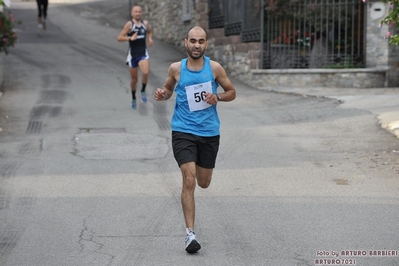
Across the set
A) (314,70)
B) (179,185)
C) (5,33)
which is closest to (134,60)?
(5,33)

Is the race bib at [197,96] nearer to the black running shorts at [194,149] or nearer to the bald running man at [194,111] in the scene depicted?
the bald running man at [194,111]

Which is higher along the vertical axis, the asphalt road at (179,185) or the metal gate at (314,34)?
the metal gate at (314,34)

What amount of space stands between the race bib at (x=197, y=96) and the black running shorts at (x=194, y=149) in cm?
24

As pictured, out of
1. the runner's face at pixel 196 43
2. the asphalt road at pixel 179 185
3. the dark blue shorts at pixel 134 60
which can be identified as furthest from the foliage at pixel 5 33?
the runner's face at pixel 196 43

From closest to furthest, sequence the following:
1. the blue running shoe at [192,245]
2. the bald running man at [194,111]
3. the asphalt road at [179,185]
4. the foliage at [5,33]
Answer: the blue running shoe at [192,245]
the asphalt road at [179,185]
the bald running man at [194,111]
the foliage at [5,33]

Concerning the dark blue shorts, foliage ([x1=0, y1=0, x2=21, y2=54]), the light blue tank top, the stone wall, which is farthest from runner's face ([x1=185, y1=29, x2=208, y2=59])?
the stone wall

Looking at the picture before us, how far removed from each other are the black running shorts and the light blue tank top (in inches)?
1.9

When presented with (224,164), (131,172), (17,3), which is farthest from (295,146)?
(17,3)

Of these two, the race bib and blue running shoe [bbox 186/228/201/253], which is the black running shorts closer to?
the race bib

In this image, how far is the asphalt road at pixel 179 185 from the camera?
6238mm

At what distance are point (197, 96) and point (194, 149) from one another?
43 cm

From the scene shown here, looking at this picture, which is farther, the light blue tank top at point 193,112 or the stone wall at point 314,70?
the stone wall at point 314,70

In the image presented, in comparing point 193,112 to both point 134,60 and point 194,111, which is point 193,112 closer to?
point 194,111

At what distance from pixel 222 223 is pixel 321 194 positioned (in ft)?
5.21
